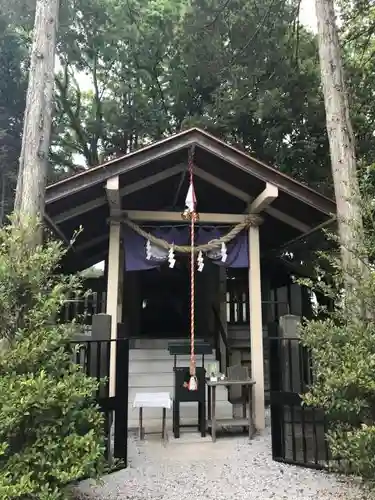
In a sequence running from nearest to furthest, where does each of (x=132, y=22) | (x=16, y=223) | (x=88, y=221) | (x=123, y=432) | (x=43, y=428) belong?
(x=43, y=428), (x=16, y=223), (x=123, y=432), (x=88, y=221), (x=132, y=22)

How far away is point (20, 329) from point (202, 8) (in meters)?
10.9

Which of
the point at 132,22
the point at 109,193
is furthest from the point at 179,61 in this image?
the point at 109,193

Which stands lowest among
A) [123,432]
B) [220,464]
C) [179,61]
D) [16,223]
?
[220,464]

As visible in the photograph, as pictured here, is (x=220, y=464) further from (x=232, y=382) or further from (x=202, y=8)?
(x=202, y=8)

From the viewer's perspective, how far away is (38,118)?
5469 millimetres

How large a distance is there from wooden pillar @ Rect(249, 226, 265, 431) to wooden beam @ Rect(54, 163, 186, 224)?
1721 mm

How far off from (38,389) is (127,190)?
4716mm

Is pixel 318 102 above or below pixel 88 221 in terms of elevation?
above

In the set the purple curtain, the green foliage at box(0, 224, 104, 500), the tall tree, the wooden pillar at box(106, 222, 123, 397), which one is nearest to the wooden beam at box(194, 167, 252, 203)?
the purple curtain

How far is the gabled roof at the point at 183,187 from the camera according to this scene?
6.38 meters

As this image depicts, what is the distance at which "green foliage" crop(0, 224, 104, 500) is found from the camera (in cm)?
321

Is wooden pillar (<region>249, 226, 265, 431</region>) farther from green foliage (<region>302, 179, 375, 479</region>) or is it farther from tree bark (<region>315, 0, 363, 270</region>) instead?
green foliage (<region>302, 179, 375, 479</region>)

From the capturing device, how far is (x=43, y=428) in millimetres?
3344

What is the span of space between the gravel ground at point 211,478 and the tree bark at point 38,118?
2.81 metres
